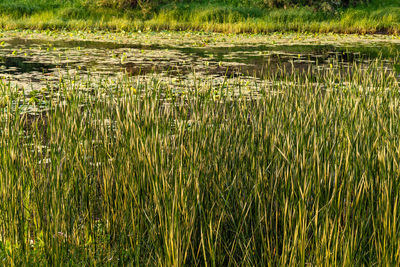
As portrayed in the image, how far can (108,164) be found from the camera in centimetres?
289

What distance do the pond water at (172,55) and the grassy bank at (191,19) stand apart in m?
2.14

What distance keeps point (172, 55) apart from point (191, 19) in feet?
26.7

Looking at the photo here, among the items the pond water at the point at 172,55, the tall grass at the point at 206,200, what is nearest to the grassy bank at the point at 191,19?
the pond water at the point at 172,55

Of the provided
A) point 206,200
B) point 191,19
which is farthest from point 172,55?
point 191,19

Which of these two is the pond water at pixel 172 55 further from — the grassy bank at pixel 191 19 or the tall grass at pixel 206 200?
the tall grass at pixel 206 200

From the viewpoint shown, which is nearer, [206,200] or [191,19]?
[206,200]

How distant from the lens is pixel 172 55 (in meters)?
10.2

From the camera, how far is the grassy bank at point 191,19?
1688 cm

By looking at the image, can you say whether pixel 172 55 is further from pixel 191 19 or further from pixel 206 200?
pixel 191 19

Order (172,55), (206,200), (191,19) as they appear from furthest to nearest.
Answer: (191,19) < (172,55) < (206,200)

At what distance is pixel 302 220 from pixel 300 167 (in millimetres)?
420

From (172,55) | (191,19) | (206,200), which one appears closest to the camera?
(206,200)

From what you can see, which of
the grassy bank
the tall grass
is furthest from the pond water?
the tall grass

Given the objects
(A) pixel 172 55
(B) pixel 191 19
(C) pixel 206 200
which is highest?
(B) pixel 191 19
